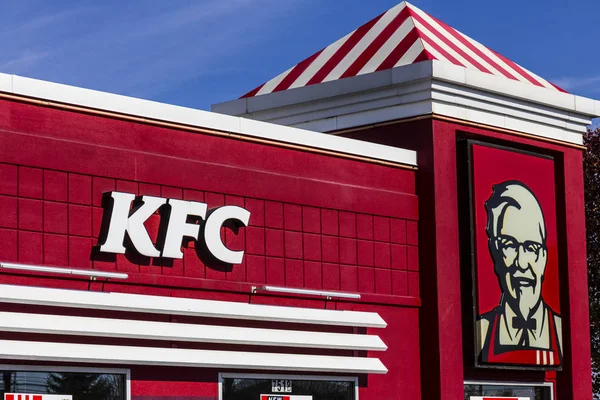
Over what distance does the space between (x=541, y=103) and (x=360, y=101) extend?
3.26m

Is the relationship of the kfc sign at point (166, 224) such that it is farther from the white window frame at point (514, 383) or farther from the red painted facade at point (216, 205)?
the white window frame at point (514, 383)

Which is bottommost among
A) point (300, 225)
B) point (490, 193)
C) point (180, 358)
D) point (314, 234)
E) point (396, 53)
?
point (180, 358)

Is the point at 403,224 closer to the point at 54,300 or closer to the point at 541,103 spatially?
the point at 541,103

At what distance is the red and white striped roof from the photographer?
20.6m

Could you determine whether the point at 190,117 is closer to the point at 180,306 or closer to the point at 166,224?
the point at 166,224

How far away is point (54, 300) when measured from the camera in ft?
46.5

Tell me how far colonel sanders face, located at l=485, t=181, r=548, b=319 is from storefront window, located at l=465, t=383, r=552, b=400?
1.22m

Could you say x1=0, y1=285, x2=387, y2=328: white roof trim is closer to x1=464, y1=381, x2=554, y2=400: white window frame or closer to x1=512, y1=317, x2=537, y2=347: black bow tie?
x1=464, y1=381, x2=554, y2=400: white window frame

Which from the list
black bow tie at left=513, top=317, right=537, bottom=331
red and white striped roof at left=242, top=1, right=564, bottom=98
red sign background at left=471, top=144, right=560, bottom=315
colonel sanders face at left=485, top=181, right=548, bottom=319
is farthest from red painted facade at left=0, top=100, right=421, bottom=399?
red and white striped roof at left=242, top=1, right=564, bottom=98

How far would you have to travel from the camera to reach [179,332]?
1537 cm

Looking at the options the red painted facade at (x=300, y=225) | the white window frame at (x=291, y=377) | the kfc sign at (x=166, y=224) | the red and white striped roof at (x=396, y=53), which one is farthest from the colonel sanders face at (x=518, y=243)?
the kfc sign at (x=166, y=224)

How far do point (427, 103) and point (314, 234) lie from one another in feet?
10.3

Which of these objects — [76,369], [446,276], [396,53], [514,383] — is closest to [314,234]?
[446,276]

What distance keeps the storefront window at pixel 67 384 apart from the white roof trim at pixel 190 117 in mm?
3313
